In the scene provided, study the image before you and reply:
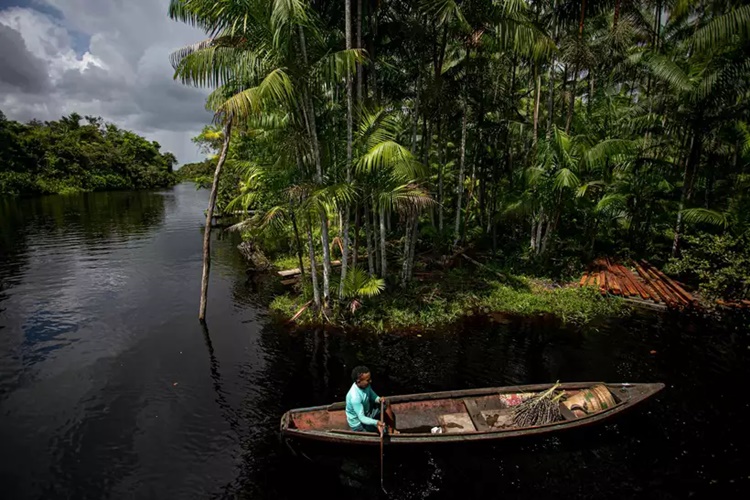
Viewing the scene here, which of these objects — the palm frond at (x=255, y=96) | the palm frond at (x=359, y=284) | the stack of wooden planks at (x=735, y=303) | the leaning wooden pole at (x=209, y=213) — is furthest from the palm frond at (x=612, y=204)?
the leaning wooden pole at (x=209, y=213)

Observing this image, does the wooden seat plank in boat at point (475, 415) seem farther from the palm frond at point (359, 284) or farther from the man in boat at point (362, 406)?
the palm frond at point (359, 284)

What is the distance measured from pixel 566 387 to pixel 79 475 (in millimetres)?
10023

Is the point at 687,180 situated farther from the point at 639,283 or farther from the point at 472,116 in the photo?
the point at 472,116

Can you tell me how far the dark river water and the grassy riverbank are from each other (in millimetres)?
752

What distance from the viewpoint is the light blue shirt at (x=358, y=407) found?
24.5 feet

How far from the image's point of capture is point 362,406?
298 inches

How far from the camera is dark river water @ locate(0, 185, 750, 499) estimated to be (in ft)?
24.0

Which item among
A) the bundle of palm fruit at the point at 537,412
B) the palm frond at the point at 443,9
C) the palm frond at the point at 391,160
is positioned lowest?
the bundle of palm fruit at the point at 537,412

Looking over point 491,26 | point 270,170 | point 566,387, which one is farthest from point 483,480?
point 491,26

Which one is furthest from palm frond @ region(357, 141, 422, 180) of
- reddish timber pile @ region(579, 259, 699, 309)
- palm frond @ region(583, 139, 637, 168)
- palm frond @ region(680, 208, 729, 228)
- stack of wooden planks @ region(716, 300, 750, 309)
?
stack of wooden planks @ region(716, 300, 750, 309)

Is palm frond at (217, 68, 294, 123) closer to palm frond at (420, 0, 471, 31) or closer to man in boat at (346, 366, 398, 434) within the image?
palm frond at (420, 0, 471, 31)

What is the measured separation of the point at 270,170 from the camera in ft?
42.5

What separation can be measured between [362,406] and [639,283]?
13998 millimetres

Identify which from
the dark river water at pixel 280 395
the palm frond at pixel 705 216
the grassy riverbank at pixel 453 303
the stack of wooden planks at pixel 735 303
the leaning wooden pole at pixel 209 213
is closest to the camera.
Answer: the dark river water at pixel 280 395
